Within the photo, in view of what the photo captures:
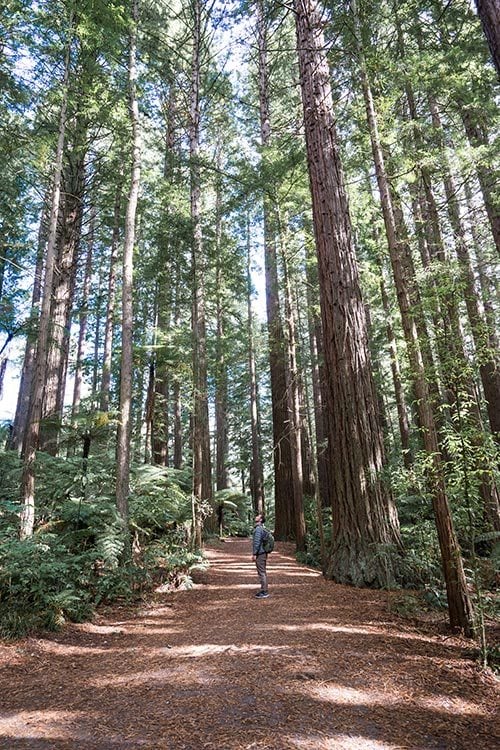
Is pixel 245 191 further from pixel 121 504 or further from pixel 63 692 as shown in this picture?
pixel 63 692

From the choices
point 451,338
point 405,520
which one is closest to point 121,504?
point 451,338

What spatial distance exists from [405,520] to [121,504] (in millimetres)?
8170

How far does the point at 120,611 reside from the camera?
586 cm

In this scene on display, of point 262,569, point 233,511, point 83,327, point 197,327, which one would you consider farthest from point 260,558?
point 83,327

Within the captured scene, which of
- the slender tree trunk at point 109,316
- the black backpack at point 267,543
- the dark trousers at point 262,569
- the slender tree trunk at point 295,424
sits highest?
the slender tree trunk at point 109,316

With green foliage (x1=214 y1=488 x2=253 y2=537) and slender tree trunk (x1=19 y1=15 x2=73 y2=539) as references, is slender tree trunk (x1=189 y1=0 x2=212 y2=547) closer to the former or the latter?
slender tree trunk (x1=19 y1=15 x2=73 y2=539)

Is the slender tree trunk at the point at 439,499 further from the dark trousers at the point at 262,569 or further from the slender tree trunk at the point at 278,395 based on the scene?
the slender tree trunk at the point at 278,395

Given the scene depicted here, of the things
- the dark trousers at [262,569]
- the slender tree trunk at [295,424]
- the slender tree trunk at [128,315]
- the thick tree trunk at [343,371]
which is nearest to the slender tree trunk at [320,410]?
the slender tree trunk at [295,424]

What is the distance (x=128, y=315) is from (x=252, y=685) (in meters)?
6.61

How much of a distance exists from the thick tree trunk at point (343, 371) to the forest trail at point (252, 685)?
4.21 feet

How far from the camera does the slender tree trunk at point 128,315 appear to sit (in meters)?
7.44

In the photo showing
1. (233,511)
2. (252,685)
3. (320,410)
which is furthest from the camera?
(233,511)

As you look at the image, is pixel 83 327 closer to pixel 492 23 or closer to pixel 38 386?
pixel 38 386

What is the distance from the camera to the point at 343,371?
7246 millimetres
